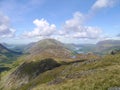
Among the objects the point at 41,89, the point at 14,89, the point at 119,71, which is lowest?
the point at 14,89

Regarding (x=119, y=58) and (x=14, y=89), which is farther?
(x=14, y=89)

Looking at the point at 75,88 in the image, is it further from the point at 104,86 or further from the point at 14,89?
the point at 14,89

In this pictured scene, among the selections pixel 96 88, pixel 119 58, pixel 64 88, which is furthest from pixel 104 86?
pixel 119 58

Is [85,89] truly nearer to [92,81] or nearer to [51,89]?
[92,81]

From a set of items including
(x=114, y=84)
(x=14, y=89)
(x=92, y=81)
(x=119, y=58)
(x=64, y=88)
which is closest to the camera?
(x=114, y=84)

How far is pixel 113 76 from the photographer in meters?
61.6

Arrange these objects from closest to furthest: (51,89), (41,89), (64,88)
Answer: (64,88) < (51,89) < (41,89)

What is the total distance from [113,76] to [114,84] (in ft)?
23.1

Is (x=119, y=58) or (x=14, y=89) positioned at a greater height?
(x=119, y=58)

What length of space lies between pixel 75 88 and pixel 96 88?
330 inches

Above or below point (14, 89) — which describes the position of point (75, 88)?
above

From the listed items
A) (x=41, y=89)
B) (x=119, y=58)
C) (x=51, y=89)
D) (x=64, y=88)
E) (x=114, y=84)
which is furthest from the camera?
(x=119, y=58)

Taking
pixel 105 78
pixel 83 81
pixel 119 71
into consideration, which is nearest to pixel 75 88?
pixel 83 81

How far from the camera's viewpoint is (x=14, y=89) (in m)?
194
